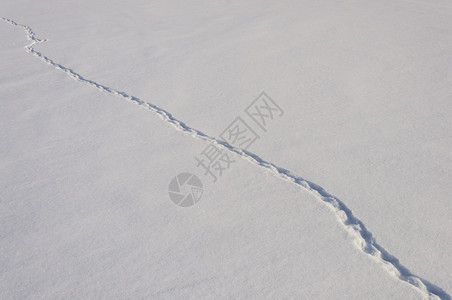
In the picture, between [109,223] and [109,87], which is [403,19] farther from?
[109,223]

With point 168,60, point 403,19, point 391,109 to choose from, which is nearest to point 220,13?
point 168,60

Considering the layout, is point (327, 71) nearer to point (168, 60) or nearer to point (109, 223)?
point (168, 60)

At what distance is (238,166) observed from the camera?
2293mm

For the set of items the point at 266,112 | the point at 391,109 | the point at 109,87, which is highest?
the point at 391,109

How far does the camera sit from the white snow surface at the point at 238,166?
5.16ft

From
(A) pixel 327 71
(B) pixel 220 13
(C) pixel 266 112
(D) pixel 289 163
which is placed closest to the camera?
(D) pixel 289 163

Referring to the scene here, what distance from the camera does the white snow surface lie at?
1.57m

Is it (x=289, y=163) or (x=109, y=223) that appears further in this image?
(x=289, y=163)

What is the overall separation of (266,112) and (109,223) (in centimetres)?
137

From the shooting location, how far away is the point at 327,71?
3.23m

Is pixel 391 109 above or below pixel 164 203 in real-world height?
above

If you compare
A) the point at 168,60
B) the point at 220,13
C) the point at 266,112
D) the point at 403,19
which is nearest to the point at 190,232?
the point at 266,112

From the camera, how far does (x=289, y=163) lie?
7.37 feet

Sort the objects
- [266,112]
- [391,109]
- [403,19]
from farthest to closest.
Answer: [403,19]
[266,112]
[391,109]
